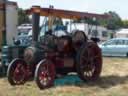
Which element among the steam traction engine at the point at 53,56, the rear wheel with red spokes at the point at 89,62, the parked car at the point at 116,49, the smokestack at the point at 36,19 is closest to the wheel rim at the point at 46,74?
the steam traction engine at the point at 53,56

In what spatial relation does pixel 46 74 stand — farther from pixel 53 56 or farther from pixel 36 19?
pixel 36 19

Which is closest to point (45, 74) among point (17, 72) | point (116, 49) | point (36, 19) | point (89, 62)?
point (17, 72)

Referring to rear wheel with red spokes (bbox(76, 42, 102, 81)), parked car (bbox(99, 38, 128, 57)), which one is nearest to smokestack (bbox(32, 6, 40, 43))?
rear wheel with red spokes (bbox(76, 42, 102, 81))

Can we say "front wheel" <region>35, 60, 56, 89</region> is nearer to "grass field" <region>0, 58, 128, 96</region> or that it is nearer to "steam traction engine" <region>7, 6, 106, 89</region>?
"steam traction engine" <region>7, 6, 106, 89</region>

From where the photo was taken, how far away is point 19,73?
1357 centimetres

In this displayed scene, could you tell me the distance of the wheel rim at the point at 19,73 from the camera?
13430 millimetres

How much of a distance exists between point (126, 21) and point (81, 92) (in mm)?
114163

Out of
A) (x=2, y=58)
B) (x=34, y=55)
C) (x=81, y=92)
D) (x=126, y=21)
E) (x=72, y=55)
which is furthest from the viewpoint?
(x=126, y=21)

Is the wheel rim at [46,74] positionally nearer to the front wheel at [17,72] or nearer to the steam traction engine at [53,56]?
the steam traction engine at [53,56]

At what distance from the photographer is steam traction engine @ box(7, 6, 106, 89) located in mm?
12953

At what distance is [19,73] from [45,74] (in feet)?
4.08

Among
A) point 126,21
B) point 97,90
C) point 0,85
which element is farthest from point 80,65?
point 126,21

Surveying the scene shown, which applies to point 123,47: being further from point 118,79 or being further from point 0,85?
point 0,85

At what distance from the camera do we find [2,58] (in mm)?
15492
